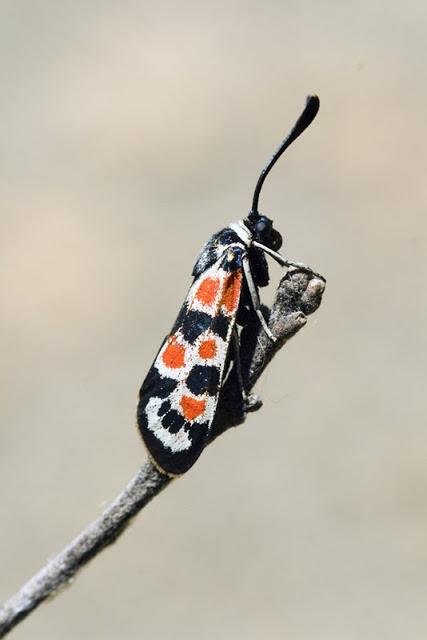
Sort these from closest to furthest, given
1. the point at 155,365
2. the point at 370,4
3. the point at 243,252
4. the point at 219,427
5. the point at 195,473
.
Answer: the point at 219,427 → the point at 155,365 → the point at 243,252 → the point at 195,473 → the point at 370,4

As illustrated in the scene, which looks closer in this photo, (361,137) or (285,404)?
(285,404)

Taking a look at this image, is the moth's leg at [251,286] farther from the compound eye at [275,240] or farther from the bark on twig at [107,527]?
the bark on twig at [107,527]

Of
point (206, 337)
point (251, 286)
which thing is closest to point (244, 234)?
point (251, 286)

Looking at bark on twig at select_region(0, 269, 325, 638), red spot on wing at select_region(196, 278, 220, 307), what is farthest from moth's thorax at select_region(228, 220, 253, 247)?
bark on twig at select_region(0, 269, 325, 638)

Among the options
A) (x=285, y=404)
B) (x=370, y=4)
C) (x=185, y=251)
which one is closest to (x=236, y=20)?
(x=370, y=4)

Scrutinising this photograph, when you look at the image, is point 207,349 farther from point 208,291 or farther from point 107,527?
point 107,527

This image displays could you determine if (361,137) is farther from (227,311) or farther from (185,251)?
(227,311)
